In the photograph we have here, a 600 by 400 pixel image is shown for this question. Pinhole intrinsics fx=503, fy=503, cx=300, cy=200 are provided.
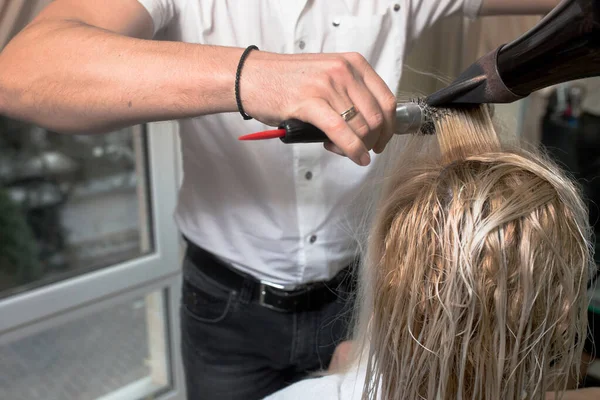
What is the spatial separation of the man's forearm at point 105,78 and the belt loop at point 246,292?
381 mm

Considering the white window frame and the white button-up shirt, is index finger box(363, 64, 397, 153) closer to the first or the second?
the white button-up shirt

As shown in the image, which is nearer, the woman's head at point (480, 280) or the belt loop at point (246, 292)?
the woman's head at point (480, 280)

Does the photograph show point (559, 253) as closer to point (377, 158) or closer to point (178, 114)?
point (377, 158)

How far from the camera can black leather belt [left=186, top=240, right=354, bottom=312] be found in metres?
0.86

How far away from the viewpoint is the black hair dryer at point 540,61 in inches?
17.3

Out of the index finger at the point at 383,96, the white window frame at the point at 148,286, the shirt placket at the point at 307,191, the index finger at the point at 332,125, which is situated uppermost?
the index finger at the point at 383,96

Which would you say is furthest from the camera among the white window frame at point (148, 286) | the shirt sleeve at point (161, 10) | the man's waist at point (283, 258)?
the white window frame at point (148, 286)

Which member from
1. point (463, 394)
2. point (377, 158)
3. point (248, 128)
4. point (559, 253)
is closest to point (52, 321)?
point (248, 128)

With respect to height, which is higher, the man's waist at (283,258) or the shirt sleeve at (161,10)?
the shirt sleeve at (161,10)

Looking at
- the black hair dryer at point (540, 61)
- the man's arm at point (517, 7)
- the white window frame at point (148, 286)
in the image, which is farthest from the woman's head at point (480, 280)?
the white window frame at point (148, 286)

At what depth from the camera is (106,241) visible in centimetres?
156

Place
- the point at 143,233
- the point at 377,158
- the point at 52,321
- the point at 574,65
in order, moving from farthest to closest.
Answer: the point at 143,233 < the point at 52,321 < the point at 377,158 < the point at 574,65

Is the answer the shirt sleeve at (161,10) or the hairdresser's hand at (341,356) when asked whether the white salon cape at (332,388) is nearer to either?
the hairdresser's hand at (341,356)

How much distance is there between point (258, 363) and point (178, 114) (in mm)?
530
